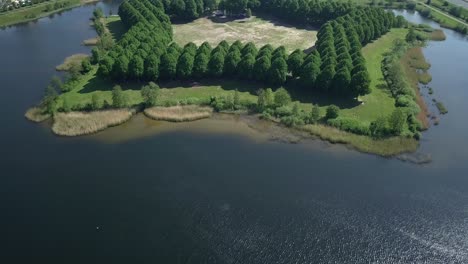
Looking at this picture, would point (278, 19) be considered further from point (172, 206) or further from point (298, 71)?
point (172, 206)

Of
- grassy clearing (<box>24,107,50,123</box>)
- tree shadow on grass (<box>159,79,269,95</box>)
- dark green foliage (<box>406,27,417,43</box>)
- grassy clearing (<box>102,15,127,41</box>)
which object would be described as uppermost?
grassy clearing (<box>102,15,127,41</box>)

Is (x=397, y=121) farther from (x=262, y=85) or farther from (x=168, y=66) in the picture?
(x=168, y=66)

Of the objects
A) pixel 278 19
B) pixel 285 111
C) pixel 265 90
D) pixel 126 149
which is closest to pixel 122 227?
pixel 126 149

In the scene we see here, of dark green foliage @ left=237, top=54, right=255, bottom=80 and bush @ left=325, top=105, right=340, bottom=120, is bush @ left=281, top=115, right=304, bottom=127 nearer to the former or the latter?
bush @ left=325, top=105, right=340, bottom=120

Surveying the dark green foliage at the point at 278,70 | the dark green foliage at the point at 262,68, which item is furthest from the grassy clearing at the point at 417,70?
the dark green foliage at the point at 262,68

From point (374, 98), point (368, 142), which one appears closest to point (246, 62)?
point (374, 98)

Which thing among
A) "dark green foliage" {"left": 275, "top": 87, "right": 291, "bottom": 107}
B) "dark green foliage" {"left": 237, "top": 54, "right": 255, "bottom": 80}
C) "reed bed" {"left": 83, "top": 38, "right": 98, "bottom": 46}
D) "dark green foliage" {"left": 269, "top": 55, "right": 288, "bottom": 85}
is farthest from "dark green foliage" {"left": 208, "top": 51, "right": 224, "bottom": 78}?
"reed bed" {"left": 83, "top": 38, "right": 98, "bottom": 46}

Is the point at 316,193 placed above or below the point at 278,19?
below
